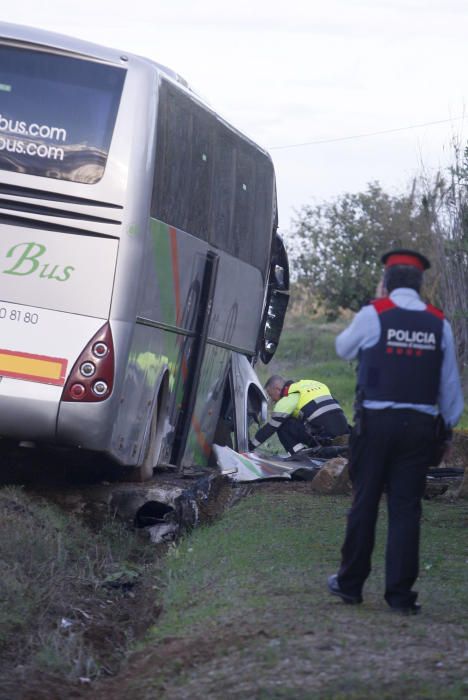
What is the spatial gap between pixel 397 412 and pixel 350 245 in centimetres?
4219

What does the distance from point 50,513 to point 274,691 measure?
494cm

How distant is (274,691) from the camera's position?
5.36m

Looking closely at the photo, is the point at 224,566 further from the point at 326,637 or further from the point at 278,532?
the point at 326,637

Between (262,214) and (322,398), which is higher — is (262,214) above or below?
above

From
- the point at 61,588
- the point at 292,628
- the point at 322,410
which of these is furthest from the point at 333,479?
the point at 292,628

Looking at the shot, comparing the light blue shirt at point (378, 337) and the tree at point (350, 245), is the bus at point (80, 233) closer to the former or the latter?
the light blue shirt at point (378, 337)

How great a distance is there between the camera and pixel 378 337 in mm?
7047

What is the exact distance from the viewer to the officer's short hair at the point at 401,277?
23.5 ft

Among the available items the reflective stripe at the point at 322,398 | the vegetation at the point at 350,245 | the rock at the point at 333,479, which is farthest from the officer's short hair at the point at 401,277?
the vegetation at the point at 350,245

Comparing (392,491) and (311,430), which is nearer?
(392,491)

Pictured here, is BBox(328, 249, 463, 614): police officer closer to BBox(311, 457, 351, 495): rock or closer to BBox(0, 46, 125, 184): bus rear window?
BBox(0, 46, 125, 184): bus rear window

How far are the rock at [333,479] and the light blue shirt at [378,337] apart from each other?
20.3ft

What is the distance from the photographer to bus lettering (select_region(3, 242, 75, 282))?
34.7ft

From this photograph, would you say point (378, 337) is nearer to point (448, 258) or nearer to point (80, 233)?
point (80, 233)
